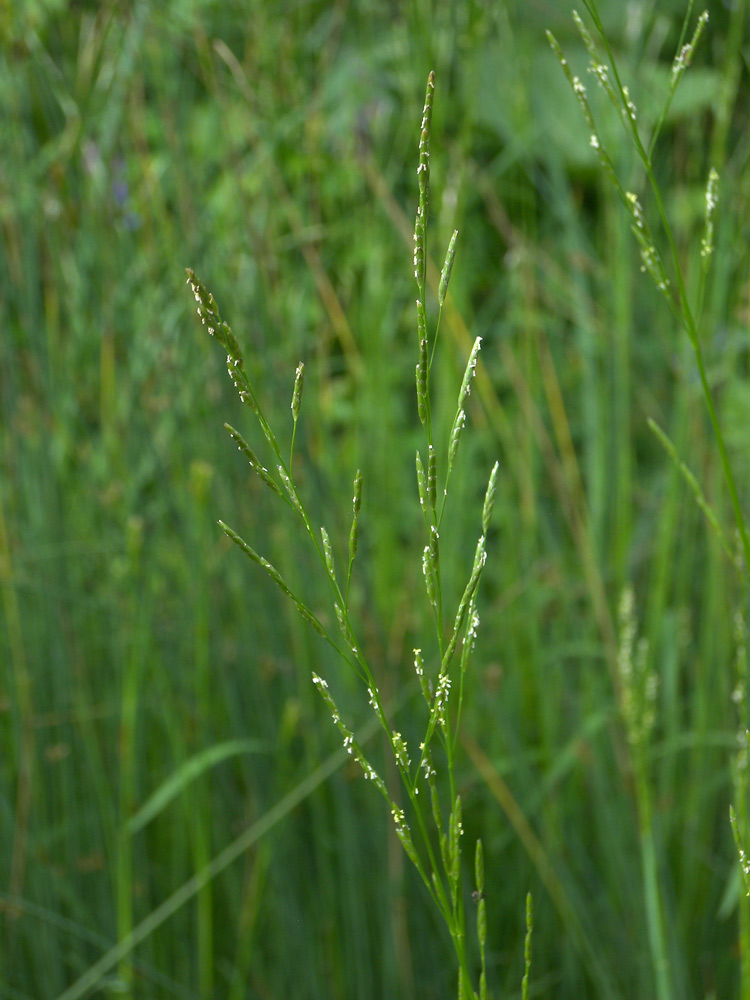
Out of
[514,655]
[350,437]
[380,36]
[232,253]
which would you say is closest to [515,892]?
[514,655]

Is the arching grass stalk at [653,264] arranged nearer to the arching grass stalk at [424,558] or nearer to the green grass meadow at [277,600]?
the arching grass stalk at [424,558]

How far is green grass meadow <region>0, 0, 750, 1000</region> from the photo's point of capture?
0.93m

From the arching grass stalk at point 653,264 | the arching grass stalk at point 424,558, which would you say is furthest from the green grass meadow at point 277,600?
the arching grass stalk at point 424,558

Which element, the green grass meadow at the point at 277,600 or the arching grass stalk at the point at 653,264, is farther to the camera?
the green grass meadow at the point at 277,600

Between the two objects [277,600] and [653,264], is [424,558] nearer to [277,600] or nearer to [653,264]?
[653,264]

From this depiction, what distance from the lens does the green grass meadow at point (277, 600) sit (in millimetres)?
929

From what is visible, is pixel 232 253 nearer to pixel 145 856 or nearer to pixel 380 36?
pixel 145 856

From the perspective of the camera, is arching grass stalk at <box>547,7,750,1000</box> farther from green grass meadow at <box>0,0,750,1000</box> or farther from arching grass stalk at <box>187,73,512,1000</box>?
green grass meadow at <box>0,0,750,1000</box>

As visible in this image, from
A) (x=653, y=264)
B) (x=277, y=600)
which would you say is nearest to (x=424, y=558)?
(x=653, y=264)

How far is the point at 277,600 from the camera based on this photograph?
1060mm

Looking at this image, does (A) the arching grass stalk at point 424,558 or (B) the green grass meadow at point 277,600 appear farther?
(B) the green grass meadow at point 277,600

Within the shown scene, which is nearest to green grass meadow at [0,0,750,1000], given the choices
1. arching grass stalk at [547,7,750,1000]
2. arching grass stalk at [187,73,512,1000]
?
arching grass stalk at [547,7,750,1000]

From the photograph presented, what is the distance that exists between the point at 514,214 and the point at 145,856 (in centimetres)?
145

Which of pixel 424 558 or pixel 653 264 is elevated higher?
pixel 653 264
